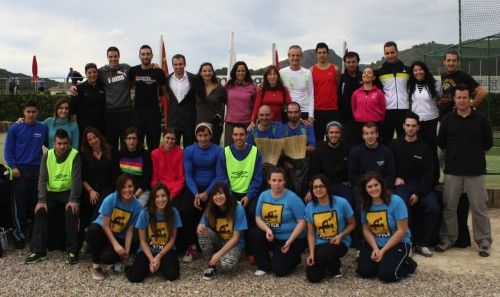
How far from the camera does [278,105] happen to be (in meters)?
6.07

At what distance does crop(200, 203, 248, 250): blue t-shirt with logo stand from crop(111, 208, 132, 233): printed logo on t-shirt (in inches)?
30.7

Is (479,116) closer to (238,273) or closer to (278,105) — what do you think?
(278,105)

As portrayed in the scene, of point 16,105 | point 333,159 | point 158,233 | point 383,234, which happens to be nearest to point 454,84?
point 333,159

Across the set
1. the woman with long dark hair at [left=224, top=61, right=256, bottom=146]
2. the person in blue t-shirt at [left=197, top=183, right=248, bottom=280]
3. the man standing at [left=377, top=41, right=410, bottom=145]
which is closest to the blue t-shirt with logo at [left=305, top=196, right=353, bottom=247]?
the person in blue t-shirt at [left=197, top=183, right=248, bottom=280]

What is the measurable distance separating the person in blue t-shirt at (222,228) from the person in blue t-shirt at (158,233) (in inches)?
11.8

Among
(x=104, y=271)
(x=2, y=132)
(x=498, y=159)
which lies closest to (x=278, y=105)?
(x=104, y=271)

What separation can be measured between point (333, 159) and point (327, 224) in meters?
1.10

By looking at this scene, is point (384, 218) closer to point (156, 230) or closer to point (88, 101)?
point (156, 230)

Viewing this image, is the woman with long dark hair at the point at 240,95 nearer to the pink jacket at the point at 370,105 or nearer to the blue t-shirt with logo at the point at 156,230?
the pink jacket at the point at 370,105

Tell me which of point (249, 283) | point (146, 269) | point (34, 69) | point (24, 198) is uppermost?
point (34, 69)

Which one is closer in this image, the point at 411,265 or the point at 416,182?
the point at 411,265

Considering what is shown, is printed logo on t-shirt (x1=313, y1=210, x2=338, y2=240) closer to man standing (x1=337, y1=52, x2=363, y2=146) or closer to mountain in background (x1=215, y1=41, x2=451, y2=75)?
man standing (x1=337, y1=52, x2=363, y2=146)

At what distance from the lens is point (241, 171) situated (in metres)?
5.30

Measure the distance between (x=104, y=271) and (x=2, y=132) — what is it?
18.4 metres
